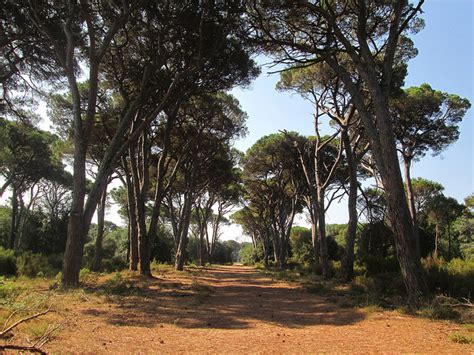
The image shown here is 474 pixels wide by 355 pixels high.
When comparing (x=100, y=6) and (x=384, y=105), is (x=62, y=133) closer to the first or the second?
(x=100, y=6)

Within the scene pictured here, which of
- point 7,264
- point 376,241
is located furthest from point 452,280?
point 7,264

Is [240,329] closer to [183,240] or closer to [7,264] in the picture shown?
[7,264]

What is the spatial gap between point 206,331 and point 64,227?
900 inches

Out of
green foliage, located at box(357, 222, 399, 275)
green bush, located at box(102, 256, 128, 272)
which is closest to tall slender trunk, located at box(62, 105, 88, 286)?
green bush, located at box(102, 256, 128, 272)

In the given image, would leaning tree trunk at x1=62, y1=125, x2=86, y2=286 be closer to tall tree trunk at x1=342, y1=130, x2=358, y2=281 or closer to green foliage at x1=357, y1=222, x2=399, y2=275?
tall tree trunk at x1=342, y1=130, x2=358, y2=281

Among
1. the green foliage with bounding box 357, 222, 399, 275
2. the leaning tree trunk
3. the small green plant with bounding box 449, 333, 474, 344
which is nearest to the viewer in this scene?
the small green plant with bounding box 449, 333, 474, 344

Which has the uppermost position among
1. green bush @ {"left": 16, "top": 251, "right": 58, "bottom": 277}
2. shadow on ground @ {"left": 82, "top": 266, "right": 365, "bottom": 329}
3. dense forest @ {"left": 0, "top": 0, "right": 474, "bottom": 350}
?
dense forest @ {"left": 0, "top": 0, "right": 474, "bottom": 350}

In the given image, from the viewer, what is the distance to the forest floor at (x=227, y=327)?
3.95 metres

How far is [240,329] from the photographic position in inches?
201

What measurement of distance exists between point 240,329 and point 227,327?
0.25m

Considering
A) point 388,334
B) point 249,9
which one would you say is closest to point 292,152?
point 249,9

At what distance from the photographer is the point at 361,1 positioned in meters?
7.66

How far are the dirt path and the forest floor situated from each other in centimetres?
1

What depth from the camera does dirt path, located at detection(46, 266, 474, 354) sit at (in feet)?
13.0
